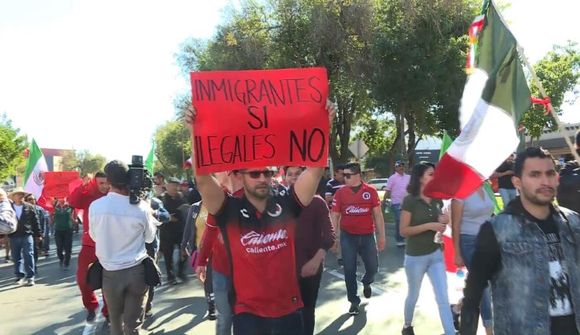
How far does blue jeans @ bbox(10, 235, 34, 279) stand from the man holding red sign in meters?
8.37

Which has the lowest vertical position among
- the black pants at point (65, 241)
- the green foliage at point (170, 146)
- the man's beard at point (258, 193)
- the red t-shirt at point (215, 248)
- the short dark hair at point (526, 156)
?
the black pants at point (65, 241)

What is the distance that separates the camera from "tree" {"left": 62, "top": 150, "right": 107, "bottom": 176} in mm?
104438

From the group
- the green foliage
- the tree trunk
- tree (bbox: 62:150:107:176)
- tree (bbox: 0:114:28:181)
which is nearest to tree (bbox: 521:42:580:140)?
the tree trunk

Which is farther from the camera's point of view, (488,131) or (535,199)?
(488,131)

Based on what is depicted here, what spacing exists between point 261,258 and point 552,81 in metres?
26.8

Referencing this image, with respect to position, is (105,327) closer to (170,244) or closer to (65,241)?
(170,244)

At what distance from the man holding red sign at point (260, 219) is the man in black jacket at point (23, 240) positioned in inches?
327

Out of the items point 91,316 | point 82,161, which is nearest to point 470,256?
point 91,316

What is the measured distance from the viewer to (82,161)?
351 feet

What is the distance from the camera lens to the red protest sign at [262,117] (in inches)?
132

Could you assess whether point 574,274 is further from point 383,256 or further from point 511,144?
point 383,256

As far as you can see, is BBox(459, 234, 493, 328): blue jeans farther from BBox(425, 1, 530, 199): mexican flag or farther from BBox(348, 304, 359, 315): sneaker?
BBox(348, 304, 359, 315): sneaker

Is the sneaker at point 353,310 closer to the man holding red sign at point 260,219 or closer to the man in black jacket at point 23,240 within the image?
the man holding red sign at point 260,219

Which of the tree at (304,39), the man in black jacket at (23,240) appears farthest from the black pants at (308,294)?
the tree at (304,39)
